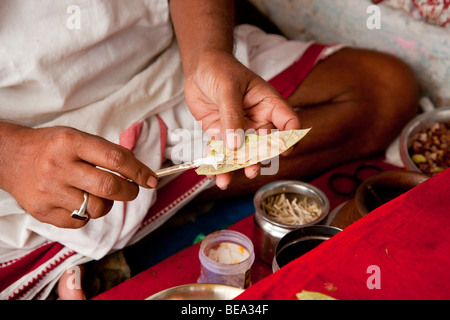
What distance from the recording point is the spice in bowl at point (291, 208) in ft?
4.81

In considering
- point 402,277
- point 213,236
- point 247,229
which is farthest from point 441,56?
point 402,277

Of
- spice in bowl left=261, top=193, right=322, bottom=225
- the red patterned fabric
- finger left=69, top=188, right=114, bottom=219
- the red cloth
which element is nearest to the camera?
the red cloth

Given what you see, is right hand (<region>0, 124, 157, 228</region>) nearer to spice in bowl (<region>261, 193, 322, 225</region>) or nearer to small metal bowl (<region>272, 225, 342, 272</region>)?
small metal bowl (<region>272, 225, 342, 272</region>)

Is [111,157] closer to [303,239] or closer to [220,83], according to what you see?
[220,83]

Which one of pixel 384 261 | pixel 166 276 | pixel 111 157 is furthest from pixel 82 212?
pixel 384 261

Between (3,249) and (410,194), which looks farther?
(3,249)

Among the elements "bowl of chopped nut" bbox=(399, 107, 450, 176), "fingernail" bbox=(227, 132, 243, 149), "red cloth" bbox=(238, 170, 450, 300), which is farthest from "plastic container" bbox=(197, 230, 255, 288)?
"bowl of chopped nut" bbox=(399, 107, 450, 176)

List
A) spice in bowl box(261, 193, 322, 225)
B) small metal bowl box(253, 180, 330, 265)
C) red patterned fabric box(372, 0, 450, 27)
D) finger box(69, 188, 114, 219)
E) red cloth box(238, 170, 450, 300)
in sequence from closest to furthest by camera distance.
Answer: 1. red cloth box(238, 170, 450, 300)
2. finger box(69, 188, 114, 219)
3. small metal bowl box(253, 180, 330, 265)
4. spice in bowl box(261, 193, 322, 225)
5. red patterned fabric box(372, 0, 450, 27)

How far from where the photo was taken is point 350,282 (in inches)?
25.2

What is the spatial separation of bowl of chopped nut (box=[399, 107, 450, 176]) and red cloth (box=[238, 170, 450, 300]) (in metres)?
1.00

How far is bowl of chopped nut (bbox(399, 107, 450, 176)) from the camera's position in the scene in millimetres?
1728

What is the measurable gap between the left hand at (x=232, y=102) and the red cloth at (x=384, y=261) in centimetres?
45
